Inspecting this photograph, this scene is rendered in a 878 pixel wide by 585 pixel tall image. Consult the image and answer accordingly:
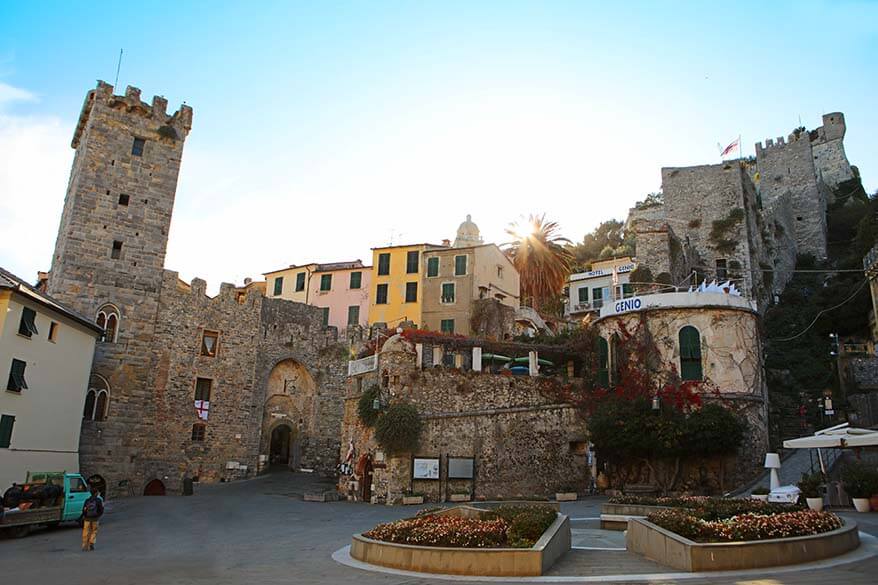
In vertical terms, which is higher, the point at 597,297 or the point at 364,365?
the point at 597,297

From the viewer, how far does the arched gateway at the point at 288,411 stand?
124ft

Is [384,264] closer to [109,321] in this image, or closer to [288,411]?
[288,411]

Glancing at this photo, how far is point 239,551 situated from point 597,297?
3712 centimetres

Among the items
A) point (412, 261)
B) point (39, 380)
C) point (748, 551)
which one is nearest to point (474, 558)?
point (748, 551)

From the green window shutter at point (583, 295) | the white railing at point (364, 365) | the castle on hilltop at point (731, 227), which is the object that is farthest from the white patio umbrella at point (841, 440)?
the green window shutter at point (583, 295)

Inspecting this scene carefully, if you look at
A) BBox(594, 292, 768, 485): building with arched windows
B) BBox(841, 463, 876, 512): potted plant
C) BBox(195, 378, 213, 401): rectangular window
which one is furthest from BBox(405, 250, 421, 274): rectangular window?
BBox(841, 463, 876, 512): potted plant

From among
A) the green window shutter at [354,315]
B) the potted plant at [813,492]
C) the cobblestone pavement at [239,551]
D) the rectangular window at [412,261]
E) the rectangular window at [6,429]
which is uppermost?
the rectangular window at [412,261]

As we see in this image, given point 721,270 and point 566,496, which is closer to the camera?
point 566,496

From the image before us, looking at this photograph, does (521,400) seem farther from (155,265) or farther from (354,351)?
(155,265)

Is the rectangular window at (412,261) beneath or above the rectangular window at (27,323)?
above

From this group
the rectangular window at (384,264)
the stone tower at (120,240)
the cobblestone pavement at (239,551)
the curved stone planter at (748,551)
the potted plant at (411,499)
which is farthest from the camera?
the rectangular window at (384,264)

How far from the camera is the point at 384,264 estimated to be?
45.2m

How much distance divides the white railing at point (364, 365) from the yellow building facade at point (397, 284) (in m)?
12.2

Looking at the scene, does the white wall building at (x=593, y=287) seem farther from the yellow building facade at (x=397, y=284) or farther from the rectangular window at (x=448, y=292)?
the yellow building facade at (x=397, y=284)
